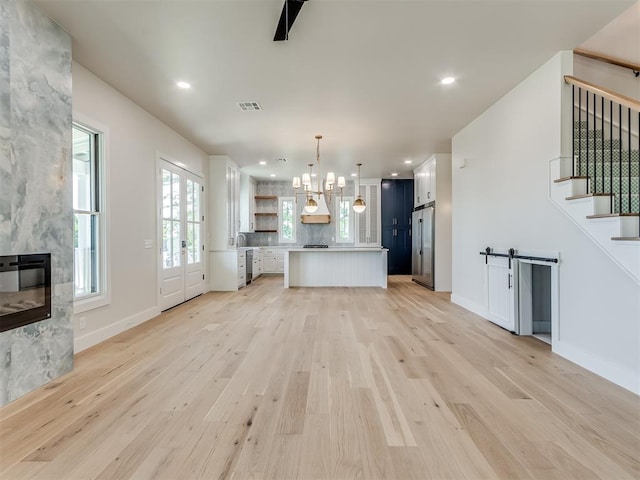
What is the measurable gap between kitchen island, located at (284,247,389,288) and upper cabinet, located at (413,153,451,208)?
1779 mm

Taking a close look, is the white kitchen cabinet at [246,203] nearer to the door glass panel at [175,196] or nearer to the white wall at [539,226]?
the door glass panel at [175,196]

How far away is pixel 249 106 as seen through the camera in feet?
13.0

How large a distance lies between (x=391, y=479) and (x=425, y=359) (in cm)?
152

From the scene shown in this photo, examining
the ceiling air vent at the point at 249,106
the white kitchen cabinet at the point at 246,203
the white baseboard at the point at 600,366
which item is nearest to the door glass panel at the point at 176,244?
the ceiling air vent at the point at 249,106

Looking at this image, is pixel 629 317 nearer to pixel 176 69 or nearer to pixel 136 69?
pixel 176 69

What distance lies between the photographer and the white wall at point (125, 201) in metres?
3.17

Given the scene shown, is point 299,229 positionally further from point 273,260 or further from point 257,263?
point 257,263

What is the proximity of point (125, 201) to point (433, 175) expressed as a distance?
5594mm

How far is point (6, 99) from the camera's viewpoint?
207cm

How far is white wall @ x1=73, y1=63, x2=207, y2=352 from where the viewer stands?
3172 mm

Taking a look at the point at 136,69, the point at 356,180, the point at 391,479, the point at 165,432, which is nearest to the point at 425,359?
the point at 391,479

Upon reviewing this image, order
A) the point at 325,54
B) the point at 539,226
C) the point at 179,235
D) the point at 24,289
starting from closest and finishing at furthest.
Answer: the point at 24,289
the point at 325,54
the point at 539,226
the point at 179,235

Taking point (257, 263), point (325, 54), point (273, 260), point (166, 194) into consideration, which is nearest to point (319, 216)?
point (273, 260)

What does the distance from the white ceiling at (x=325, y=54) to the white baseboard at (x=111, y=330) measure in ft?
9.08
